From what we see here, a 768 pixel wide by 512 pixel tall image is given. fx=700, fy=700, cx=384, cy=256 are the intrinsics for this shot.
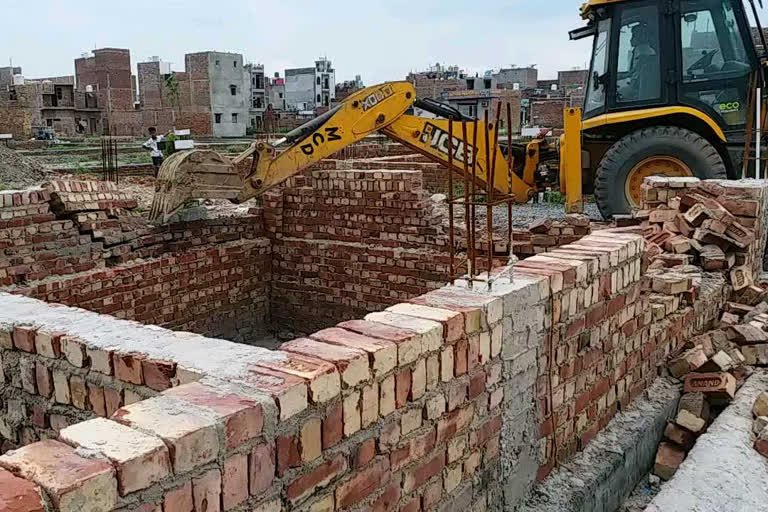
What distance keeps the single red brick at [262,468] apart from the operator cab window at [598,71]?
7.06 meters

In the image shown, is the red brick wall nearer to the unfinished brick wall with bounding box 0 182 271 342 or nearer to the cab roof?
the cab roof

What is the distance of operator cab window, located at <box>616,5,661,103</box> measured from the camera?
7.47 metres

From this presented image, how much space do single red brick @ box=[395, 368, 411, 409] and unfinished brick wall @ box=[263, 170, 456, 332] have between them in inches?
205

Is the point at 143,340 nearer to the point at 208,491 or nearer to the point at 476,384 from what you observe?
the point at 208,491

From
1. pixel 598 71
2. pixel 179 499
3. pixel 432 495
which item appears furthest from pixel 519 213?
pixel 179 499

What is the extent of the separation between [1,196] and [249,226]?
313cm

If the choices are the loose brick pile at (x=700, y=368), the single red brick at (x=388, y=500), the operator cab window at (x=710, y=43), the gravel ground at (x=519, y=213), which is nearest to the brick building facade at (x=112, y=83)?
the gravel ground at (x=519, y=213)

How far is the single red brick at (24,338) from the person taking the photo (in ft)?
9.22

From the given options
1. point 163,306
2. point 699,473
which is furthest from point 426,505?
point 163,306

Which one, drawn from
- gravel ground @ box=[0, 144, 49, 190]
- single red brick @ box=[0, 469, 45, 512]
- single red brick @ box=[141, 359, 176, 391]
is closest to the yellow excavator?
single red brick @ box=[141, 359, 176, 391]

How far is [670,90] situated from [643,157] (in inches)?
29.4

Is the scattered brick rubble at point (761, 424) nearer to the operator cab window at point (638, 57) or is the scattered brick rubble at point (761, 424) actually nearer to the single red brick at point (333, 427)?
the single red brick at point (333, 427)

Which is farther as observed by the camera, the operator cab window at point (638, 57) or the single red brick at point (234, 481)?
the operator cab window at point (638, 57)

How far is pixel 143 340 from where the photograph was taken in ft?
8.79
